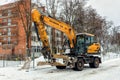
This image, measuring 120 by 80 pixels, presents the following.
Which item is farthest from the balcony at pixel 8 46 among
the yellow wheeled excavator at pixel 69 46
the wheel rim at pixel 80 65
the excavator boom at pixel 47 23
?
the wheel rim at pixel 80 65

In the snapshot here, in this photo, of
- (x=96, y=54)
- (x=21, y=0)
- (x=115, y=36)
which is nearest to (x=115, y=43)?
(x=115, y=36)

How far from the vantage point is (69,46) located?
73.6 feet

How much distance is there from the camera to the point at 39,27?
19734mm

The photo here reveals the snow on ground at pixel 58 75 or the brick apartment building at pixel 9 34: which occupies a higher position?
the brick apartment building at pixel 9 34

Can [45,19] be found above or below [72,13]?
below

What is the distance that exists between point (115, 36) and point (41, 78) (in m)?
60.4

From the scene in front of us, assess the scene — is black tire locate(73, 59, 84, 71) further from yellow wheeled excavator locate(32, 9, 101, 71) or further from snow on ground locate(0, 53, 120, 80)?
snow on ground locate(0, 53, 120, 80)

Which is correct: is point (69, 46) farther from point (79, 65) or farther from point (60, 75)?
point (60, 75)

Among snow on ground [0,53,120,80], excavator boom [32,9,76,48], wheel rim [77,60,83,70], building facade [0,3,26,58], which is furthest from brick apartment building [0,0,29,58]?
snow on ground [0,53,120,80]

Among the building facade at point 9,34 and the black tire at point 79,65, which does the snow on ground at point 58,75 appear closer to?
the black tire at point 79,65

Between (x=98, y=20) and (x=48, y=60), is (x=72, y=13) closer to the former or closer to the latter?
(x=98, y=20)

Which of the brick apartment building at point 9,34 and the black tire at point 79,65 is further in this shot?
the brick apartment building at point 9,34

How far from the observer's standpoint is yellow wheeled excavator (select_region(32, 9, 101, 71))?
19.8m

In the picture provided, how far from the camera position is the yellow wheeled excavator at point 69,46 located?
65.0ft
